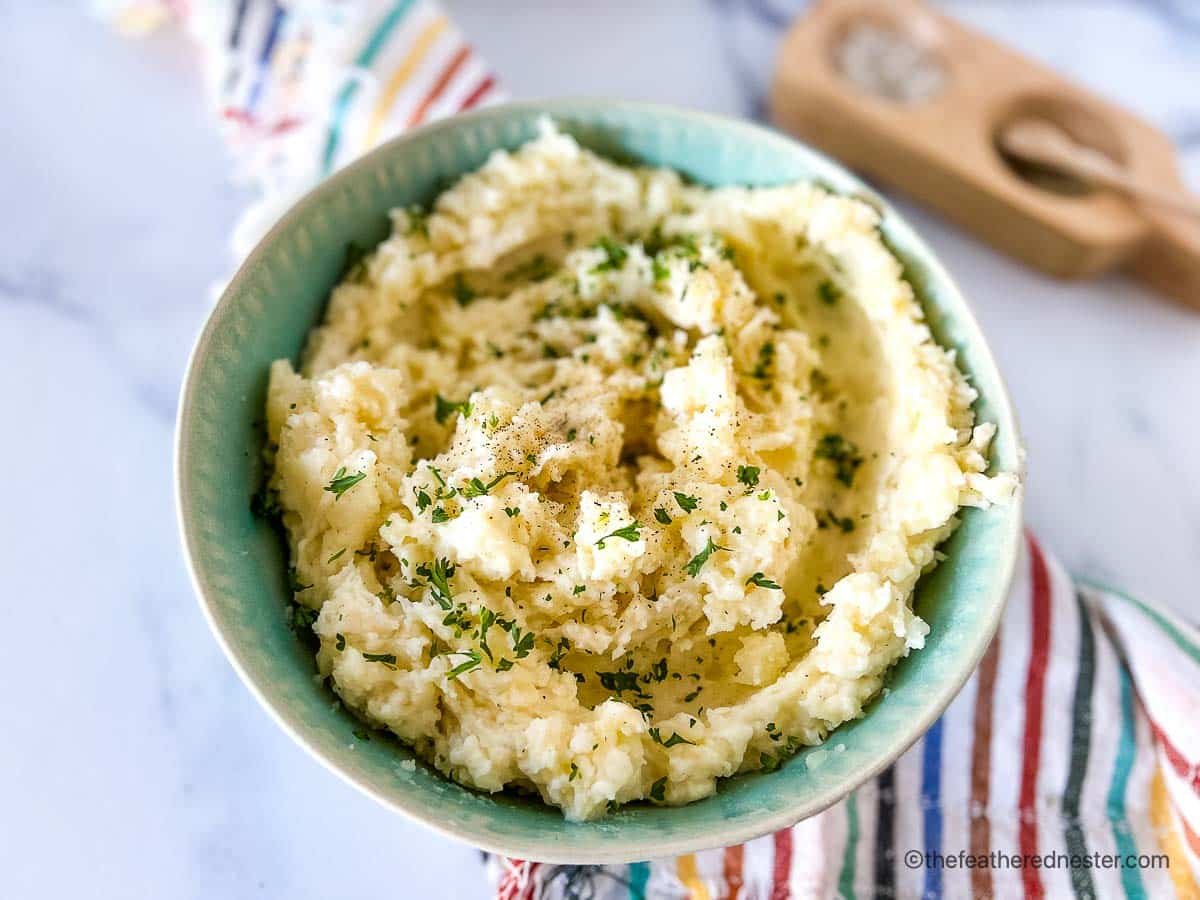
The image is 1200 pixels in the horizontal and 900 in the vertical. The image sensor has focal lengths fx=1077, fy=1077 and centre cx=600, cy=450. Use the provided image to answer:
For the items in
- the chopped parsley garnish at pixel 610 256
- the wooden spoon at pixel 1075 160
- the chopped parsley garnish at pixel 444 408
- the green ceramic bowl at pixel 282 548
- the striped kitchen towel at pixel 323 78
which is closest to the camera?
the green ceramic bowl at pixel 282 548

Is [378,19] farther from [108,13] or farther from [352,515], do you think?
[352,515]

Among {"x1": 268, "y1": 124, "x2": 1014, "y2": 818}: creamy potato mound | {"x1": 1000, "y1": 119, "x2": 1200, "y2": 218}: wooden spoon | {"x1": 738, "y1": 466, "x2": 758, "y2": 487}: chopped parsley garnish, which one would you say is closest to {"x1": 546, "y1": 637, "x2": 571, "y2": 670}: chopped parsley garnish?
{"x1": 268, "y1": 124, "x2": 1014, "y2": 818}: creamy potato mound

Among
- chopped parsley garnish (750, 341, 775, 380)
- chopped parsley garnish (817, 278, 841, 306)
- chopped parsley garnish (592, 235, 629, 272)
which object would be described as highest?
chopped parsley garnish (817, 278, 841, 306)

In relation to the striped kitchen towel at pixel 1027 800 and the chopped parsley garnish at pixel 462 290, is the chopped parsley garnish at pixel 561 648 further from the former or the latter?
the chopped parsley garnish at pixel 462 290

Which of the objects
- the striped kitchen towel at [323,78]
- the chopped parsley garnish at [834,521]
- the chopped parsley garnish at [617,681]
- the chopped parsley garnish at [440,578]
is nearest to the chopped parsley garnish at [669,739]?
the chopped parsley garnish at [617,681]

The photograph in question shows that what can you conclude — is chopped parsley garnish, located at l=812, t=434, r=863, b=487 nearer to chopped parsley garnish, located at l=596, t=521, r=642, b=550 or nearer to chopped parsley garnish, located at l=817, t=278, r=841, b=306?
chopped parsley garnish, located at l=817, t=278, r=841, b=306

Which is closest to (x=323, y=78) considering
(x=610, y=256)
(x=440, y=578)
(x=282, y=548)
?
(x=610, y=256)
